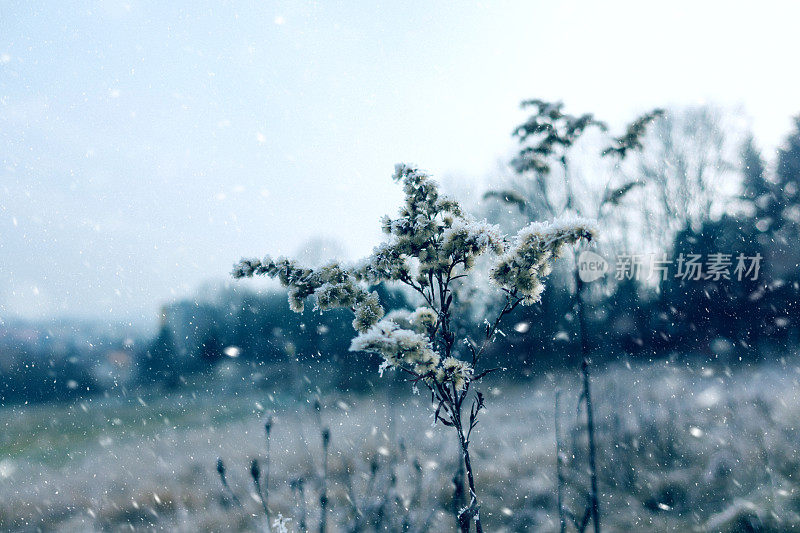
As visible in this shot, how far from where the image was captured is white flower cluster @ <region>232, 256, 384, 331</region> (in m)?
2.85

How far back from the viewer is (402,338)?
2338 millimetres

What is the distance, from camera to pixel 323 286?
2830 millimetres

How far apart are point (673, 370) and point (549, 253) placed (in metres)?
20.6

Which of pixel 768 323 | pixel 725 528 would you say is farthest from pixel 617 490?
pixel 768 323

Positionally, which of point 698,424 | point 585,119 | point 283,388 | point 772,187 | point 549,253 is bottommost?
point 283,388

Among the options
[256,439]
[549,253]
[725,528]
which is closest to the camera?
[549,253]

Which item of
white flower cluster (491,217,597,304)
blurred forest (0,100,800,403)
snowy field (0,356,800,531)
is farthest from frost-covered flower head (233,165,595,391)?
blurred forest (0,100,800,403)

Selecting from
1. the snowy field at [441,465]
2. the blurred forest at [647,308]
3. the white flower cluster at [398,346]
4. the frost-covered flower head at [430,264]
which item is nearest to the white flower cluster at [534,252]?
the frost-covered flower head at [430,264]

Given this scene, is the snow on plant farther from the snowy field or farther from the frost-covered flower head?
the snowy field

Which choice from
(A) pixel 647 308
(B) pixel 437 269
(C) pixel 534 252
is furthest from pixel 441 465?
(A) pixel 647 308

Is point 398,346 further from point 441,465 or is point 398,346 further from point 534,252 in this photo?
point 441,465

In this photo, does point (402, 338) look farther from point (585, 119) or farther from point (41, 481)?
point (41, 481)

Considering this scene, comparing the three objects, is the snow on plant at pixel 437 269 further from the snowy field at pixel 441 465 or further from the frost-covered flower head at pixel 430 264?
the snowy field at pixel 441 465

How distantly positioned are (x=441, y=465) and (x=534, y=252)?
7.43 m
